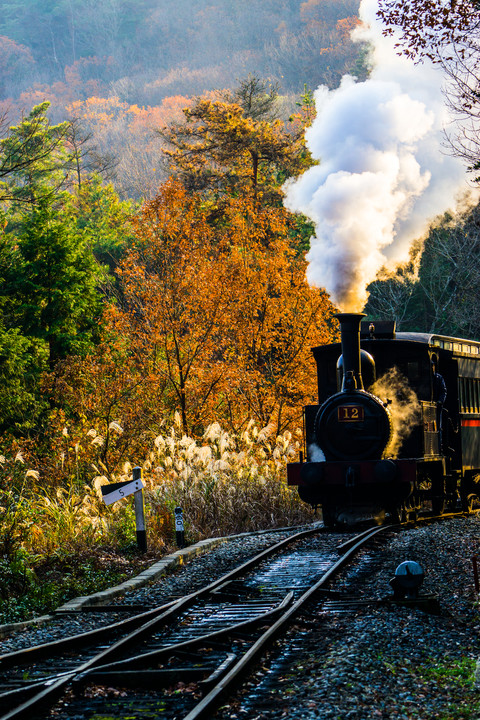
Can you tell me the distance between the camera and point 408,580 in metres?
7.87

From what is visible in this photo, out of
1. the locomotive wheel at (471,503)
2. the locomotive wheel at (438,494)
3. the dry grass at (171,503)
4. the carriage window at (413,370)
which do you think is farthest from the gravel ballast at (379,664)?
the locomotive wheel at (471,503)

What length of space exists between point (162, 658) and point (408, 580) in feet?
8.34

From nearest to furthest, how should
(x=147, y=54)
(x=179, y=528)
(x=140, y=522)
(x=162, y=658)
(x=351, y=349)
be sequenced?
1. (x=162, y=658)
2. (x=140, y=522)
3. (x=179, y=528)
4. (x=351, y=349)
5. (x=147, y=54)

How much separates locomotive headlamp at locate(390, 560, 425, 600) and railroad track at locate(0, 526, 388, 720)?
0.89m

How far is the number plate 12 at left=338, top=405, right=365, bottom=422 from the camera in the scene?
12711mm

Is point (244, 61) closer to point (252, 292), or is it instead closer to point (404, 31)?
point (252, 292)

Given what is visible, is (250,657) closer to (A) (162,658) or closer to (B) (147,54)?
(A) (162,658)

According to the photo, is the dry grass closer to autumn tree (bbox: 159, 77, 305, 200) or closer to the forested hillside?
autumn tree (bbox: 159, 77, 305, 200)

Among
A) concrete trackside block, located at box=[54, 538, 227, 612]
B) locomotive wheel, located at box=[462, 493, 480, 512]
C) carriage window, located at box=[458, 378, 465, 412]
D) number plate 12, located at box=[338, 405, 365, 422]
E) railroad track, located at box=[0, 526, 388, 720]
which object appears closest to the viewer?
railroad track, located at box=[0, 526, 388, 720]

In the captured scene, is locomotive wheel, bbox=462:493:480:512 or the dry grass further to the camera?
locomotive wheel, bbox=462:493:480:512

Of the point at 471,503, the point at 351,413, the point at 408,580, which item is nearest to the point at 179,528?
the point at 351,413

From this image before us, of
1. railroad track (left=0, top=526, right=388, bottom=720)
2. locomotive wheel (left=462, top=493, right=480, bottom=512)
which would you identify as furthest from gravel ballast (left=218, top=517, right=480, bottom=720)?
locomotive wheel (left=462, top=493, right=480, bottom=512)

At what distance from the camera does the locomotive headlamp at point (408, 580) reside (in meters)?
7.87

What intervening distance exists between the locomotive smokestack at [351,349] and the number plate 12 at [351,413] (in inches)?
12.3
